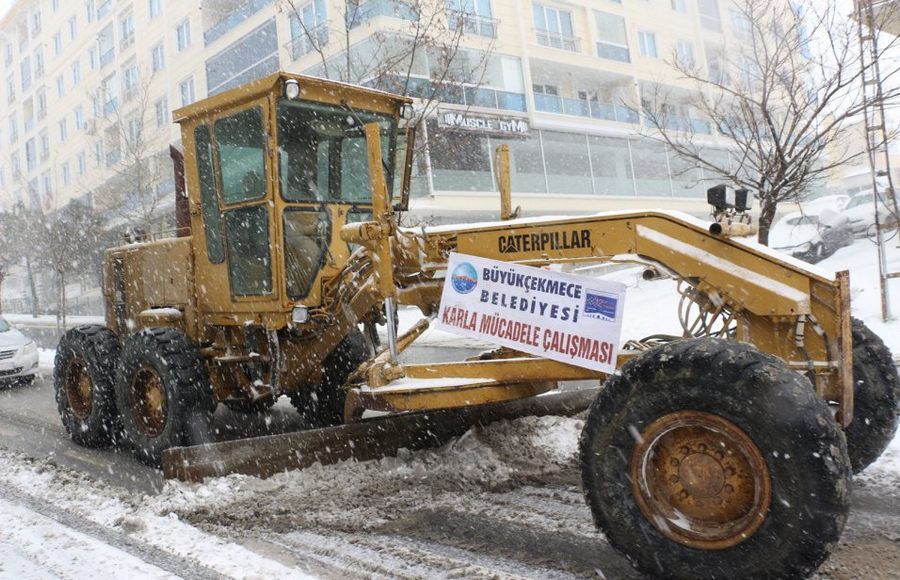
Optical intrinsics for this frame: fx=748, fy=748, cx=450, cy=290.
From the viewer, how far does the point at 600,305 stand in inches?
154

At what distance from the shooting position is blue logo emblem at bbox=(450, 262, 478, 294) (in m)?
4.40

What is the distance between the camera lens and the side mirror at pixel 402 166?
6.20 metres

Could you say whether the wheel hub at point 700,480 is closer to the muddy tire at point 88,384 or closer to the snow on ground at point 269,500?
the snow on ground at point 269,500

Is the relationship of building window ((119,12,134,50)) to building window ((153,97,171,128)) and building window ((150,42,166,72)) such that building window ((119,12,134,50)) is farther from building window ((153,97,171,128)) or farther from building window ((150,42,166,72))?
building window ((153,97,171,128))

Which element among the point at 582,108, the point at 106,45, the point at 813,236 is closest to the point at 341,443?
the point at 813,236

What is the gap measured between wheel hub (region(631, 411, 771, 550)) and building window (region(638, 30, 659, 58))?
1248 inches

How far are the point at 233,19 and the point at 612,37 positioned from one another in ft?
50.1

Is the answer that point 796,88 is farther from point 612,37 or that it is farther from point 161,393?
point 612,37

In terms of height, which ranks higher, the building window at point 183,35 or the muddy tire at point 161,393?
the building window at point 183,35

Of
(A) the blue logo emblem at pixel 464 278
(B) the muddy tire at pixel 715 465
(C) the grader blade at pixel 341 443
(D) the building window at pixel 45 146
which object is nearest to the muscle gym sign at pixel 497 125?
(C) the grader blade at pixel 341 443

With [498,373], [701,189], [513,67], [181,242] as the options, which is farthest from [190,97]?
[498,373]

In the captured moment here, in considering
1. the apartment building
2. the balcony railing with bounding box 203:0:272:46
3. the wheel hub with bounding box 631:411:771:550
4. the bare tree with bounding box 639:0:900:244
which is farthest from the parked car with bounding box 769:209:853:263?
the balcony railing with bounding box 203:0:272:46

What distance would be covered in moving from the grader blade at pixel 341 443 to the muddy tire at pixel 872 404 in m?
2.16

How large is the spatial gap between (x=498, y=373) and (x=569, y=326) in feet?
2.04
